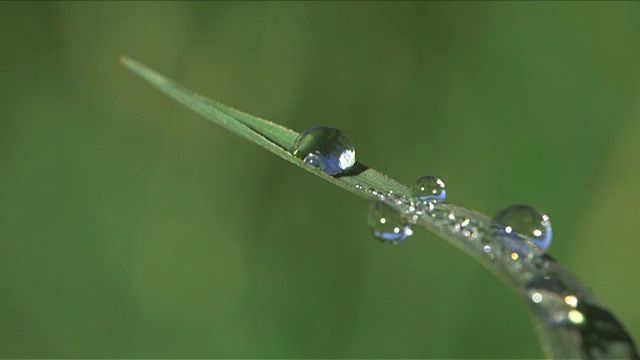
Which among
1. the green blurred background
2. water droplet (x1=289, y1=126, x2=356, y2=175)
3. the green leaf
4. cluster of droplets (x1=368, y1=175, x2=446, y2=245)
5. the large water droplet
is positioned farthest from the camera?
the green blurred background

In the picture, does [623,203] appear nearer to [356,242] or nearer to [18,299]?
[356,242]

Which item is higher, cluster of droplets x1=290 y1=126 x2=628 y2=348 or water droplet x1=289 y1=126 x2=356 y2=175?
water droplet x1=289 y1=126 x2=356 y2=175

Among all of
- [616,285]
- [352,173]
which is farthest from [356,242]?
[352,173]

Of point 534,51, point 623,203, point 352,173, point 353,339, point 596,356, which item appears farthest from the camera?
point 534,51

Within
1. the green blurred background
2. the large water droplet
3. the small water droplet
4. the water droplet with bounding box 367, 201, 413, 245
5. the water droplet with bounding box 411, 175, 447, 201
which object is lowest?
the small water droplet

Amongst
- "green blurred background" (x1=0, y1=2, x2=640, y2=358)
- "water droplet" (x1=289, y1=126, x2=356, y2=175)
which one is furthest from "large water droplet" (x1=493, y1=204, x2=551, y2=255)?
"green blurred background" (x1=0, y1=2, x2=640, y2=358)

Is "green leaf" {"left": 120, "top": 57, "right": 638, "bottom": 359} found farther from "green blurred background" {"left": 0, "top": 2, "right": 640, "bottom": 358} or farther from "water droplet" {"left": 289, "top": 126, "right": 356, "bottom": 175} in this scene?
"green blurred background" {"left": 0, "top": 2, "right": 640, "bottom": 358}

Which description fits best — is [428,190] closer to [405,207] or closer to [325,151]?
[405,207]
